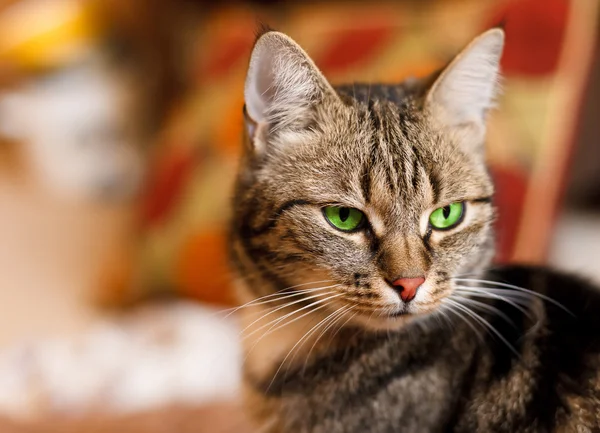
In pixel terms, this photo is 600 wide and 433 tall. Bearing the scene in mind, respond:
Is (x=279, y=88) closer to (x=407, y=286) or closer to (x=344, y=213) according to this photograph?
(x=344, y=213)

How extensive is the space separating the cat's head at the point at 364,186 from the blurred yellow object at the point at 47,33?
193cm

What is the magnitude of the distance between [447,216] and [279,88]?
1.02 feet

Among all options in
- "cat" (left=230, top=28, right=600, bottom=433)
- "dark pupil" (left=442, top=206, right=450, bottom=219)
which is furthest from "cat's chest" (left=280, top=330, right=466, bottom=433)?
"dark pupil" (left=442, top=206, right=450, bottom=219)

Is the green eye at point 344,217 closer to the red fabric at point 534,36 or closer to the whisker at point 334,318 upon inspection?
the whisker at point 334,318

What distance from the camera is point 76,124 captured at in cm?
271

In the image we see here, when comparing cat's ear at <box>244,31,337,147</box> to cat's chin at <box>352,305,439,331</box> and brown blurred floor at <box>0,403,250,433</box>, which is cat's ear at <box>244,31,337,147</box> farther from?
brown blurred floor at <box>0,403,250,433</box>

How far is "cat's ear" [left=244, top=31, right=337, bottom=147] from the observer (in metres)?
0.87

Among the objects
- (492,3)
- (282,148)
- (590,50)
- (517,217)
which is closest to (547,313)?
(282,148)

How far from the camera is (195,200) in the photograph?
180 centimetres

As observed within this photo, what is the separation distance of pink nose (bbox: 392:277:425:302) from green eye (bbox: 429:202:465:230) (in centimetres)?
11

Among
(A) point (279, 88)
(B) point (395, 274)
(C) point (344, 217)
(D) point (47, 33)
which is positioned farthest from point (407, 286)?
(D) point (47, 33)

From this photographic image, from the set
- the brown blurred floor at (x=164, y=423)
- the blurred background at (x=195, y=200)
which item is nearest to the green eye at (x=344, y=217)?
the blurred background at (x=195, y=200)

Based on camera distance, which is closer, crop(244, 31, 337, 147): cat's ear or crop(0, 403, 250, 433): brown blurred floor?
crop(244, 31, 337, 147): cat's ear

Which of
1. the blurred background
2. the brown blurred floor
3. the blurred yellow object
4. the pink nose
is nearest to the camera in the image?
the pink nose
